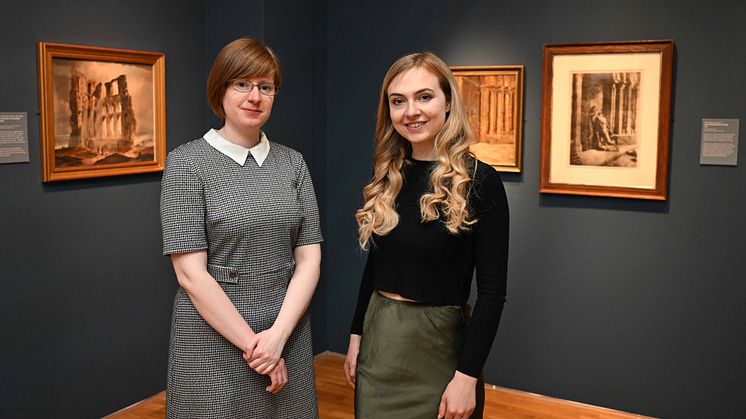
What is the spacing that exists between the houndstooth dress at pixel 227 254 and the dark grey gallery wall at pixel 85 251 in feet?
4.86

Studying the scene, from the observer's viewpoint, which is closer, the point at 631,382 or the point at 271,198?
the point at 271,198

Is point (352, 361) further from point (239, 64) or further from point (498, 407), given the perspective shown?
point (498, 407)

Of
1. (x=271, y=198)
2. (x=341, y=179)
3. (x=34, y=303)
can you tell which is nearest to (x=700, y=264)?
(x=341, y=179)

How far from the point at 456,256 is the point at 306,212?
59 cm

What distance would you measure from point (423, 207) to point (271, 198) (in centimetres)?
52

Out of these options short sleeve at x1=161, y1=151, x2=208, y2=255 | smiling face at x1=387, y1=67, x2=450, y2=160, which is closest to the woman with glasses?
short sleeve at x1=161, y1=151, x2=208, y2=255

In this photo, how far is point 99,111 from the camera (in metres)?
3.69

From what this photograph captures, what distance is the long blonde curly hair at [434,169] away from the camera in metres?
1.98

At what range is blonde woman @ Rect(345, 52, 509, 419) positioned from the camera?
197 cm

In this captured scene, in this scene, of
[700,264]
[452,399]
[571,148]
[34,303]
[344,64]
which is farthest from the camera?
[344,64]

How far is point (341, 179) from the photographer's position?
190 inches

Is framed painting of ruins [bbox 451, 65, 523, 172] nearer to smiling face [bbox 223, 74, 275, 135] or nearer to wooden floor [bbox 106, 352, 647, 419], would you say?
wooden floor [bbox 106, 352, 647, 419]

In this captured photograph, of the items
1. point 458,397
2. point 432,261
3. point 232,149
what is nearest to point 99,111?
point 232,149

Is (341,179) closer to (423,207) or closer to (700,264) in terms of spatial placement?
(700,264)
